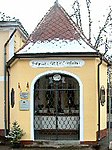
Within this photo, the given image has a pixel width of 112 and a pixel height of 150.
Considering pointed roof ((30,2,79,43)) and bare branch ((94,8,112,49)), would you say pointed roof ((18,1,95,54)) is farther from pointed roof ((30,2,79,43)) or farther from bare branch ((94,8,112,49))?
bare branch ((94,8,112,49))

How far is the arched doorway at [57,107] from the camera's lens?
14.5 meters

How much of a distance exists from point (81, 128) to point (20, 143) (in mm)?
2436

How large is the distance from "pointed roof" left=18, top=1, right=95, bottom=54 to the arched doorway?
1125 mm

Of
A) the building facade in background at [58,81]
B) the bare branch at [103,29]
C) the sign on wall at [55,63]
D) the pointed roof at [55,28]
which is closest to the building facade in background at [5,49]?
the building facade in background at [58,81]

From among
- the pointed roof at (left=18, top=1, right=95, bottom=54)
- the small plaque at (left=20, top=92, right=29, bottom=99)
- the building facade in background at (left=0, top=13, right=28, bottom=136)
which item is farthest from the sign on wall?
the building facade in background at (left=0, top=13, right=28, bottom=136)

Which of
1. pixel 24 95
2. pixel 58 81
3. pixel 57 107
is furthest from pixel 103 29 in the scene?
pixel 24 95

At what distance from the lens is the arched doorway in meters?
→ 14.5

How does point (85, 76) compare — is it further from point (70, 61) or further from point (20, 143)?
point (20, 143)

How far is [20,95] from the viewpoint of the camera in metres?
14.2

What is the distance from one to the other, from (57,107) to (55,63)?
186 cm

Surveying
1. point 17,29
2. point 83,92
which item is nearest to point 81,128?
point 83,92

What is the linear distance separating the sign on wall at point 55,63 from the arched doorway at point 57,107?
47cm

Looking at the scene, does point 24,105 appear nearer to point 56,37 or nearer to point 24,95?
point 24,95

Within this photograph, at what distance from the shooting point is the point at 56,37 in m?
14.7
